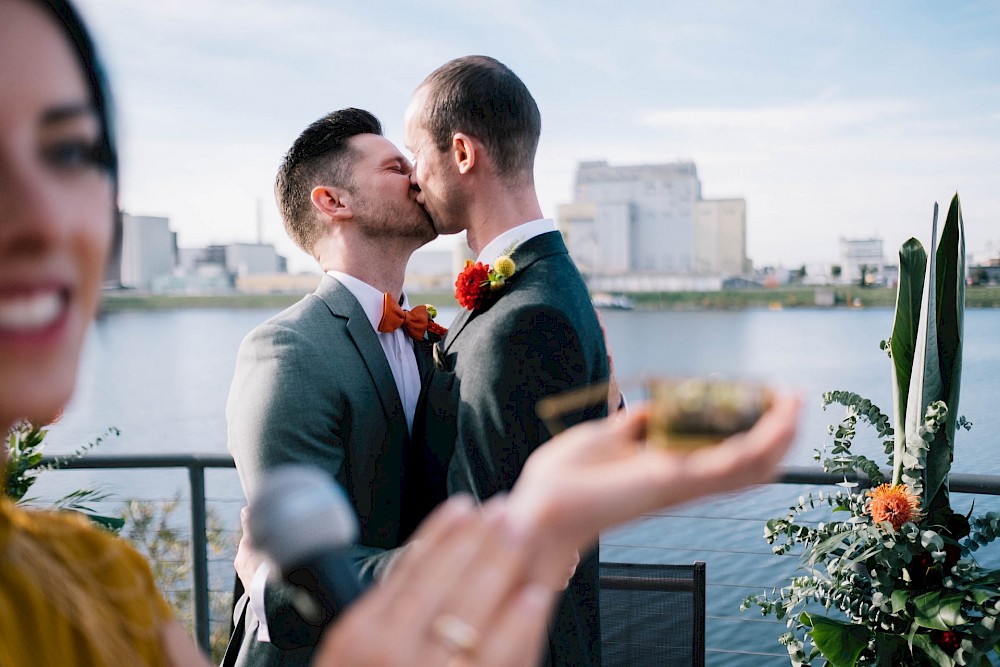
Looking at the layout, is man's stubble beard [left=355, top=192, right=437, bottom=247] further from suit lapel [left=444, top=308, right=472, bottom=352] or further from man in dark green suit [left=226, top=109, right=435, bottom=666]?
suit lapel [left=444, top=308, right=472, bottom=352]

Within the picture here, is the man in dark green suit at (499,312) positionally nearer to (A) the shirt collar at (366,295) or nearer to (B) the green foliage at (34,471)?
(A) the shirt collar at (366,295)

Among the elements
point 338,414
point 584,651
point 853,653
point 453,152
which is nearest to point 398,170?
point 453,152

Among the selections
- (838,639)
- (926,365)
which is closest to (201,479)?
(838,639)

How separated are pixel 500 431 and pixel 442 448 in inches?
9.2

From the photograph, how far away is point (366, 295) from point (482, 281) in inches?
16.1

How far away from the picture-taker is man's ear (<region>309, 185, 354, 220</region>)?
231cm

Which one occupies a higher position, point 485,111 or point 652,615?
point 485,111

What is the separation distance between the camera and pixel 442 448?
199 cm

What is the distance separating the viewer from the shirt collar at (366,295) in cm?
226

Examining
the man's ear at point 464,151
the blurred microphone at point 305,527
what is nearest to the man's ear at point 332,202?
the man's ear at point 464,151

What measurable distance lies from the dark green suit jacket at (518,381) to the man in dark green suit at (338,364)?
0.15m

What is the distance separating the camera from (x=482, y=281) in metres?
1.99

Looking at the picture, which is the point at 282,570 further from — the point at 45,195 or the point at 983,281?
the point at 983,281

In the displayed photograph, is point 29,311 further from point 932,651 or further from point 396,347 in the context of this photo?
point 932,651
